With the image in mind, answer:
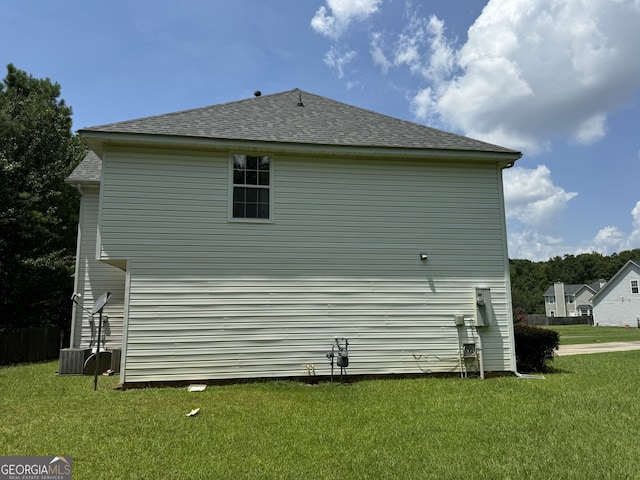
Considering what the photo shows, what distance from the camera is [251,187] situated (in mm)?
9109

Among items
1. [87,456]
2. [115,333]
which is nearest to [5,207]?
[115,333]

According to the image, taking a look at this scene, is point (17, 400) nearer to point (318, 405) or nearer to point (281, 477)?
point (318, 405)

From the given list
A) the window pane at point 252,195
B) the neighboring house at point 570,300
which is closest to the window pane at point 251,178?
the window pane at point 252,195

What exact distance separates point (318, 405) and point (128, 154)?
20.0 feet

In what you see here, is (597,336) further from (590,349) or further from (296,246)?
(296,246)

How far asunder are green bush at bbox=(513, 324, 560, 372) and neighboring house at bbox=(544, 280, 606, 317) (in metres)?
55.7

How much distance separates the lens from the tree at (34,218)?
16531mm

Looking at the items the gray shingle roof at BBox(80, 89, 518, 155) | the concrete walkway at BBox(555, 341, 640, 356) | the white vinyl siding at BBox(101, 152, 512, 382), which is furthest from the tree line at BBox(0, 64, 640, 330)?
the concrete walkway at BBox(555, 341, 640, 356)

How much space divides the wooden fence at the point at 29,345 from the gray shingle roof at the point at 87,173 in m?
5.38

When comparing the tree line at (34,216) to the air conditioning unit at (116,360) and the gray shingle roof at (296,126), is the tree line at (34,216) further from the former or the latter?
the gray shingle roof at (296,126)

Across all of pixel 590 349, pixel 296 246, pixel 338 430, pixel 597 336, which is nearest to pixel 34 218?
pixel 296 246

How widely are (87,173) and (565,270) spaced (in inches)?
3721

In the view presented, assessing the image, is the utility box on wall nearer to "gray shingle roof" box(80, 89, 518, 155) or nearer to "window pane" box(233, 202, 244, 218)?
"gray shingle roof" box(80, 89, 518, 155)

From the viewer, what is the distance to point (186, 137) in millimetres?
8641
